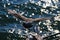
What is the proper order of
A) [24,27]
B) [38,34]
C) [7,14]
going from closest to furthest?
1. [38,34]
2. [24,27]
3. [7,14]

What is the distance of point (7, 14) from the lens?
901cm

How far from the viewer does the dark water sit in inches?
334

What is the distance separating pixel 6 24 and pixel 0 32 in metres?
0.32

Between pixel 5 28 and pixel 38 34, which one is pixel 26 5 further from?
pixel 38 34

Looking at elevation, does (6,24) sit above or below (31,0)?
below

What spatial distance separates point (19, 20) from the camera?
8.72m

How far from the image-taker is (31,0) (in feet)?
31.1

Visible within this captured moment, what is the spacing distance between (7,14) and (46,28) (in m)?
1.01

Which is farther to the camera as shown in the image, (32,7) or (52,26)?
(32,7)

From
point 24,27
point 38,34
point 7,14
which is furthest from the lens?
point 7,14

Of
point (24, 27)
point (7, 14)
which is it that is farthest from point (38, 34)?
point (7, 14)

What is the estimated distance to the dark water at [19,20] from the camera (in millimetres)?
8477

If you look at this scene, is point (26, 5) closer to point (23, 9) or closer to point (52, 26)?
point (23, 9)

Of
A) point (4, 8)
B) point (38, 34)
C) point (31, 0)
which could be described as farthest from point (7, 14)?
point (38, 34)
